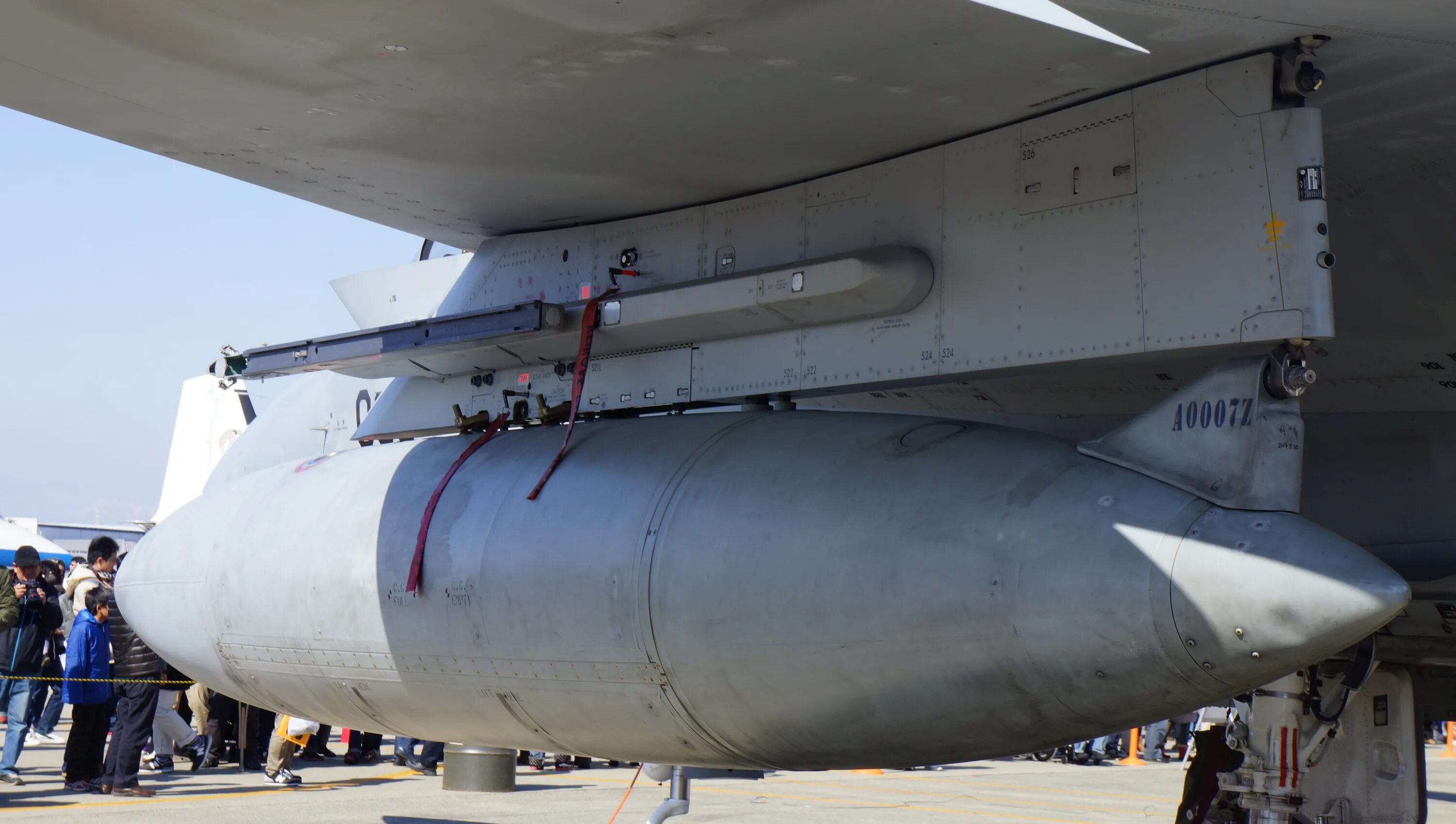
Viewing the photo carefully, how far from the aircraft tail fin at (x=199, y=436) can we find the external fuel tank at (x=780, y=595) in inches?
349

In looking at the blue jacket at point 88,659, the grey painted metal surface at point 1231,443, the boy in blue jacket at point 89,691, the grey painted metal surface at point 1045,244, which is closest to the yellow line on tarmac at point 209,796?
the boy in blue jacket at point 89,691

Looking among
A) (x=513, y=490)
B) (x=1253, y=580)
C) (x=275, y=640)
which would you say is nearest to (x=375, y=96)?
(x=513, y=490)

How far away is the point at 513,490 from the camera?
237 inches

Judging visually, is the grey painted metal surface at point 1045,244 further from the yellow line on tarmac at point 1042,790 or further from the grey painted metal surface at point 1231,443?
the yellow line on tarmac at point 1042,790

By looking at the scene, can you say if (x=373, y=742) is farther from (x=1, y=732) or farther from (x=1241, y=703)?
(x=1241, y=703)

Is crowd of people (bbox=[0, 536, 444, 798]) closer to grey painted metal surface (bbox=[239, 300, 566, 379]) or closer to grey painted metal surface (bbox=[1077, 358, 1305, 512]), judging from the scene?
grey painted metal surface (bbox=[239, 300, 566, 379])

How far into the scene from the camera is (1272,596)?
13.1ft

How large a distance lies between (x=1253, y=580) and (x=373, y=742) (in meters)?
12.5

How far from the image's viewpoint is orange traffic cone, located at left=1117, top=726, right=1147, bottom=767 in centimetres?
1853

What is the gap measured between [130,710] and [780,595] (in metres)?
8.25

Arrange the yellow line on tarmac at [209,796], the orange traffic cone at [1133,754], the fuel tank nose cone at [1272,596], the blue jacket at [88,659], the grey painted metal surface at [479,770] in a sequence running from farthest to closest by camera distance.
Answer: the orange traffic cone at [1133,754], the blue jacket at [88,659], the yellow line on tarmac at [209,796], the grey painted metal surface at [479,770], the fuel tank nose cone at [1272,596]

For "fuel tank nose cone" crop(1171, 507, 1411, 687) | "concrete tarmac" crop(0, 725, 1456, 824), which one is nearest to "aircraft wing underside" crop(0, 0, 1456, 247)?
"fuel tank nose cone" crop(1171, 507, 1411, 687)

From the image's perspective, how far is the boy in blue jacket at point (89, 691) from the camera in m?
10.9

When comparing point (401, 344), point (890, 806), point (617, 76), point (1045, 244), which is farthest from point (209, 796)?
point (1045, 244)
